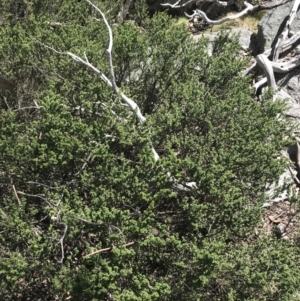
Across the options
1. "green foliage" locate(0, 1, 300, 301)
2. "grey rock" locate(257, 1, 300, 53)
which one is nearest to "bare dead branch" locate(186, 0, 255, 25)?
"grey rock" locate(257, 1, 300, 53)

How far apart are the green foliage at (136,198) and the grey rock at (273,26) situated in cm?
333

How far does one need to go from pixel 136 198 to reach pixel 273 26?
5879 millimetres

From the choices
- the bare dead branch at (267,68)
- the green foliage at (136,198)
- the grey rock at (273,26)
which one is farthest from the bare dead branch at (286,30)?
the green foliage at (136,198)

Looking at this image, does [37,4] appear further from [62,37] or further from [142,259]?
[142,259]

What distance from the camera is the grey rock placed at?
882 cm

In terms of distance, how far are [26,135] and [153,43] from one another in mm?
2509

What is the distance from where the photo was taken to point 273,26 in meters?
8.93

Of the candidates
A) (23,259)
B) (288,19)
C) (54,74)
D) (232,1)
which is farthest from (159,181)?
(232,1)

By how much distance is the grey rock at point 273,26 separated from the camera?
8.82 meters

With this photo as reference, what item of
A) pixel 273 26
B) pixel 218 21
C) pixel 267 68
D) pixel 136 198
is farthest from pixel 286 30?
pixel 136 198

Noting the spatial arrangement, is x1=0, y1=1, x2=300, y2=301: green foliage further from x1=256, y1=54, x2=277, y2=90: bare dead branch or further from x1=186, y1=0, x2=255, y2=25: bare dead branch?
x1=186, y1=0, x2=255, y2=25: bare dead branch

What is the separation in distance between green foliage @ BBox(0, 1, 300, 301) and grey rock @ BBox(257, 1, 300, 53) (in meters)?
3.33

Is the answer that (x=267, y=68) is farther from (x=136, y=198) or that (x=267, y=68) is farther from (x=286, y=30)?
(x=136, y=198)

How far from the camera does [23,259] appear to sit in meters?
4.29
